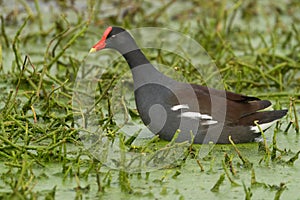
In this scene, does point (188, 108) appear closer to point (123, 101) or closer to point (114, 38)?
point (123, 101)

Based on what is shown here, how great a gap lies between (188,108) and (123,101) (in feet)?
1.63

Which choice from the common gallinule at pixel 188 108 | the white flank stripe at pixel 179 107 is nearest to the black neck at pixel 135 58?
the common gallinule at pixel 188 108

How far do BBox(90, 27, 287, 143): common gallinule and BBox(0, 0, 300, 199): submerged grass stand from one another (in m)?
0.09

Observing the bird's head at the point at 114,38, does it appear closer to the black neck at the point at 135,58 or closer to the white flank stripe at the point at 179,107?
the black neck at the point at 135,58

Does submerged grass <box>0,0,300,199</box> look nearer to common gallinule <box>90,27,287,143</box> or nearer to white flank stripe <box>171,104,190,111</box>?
common gallinule <box>90,27,287,143</box>

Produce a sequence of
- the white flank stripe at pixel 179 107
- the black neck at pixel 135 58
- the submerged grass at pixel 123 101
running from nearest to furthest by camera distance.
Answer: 1. the submerged grass at pixel 123 101
2. the white flank stripe at pixel 179 107
3. the black neck at pixel 135 58

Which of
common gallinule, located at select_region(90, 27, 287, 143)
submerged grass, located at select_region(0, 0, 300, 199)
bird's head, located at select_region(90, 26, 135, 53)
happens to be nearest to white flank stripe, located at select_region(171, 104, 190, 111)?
common gallinule, located at select_region(90, 27, 287, 143)

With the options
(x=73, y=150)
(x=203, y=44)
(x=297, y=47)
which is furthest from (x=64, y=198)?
(x=297, y=47)

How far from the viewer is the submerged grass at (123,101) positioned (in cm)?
364

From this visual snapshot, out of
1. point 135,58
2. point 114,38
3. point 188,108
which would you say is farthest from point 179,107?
point 114,38

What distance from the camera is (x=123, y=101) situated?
4.60m

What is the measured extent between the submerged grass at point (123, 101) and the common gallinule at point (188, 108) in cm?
9

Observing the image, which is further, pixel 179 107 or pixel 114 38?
pixel 114 38

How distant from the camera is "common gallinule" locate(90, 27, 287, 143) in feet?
14.0
